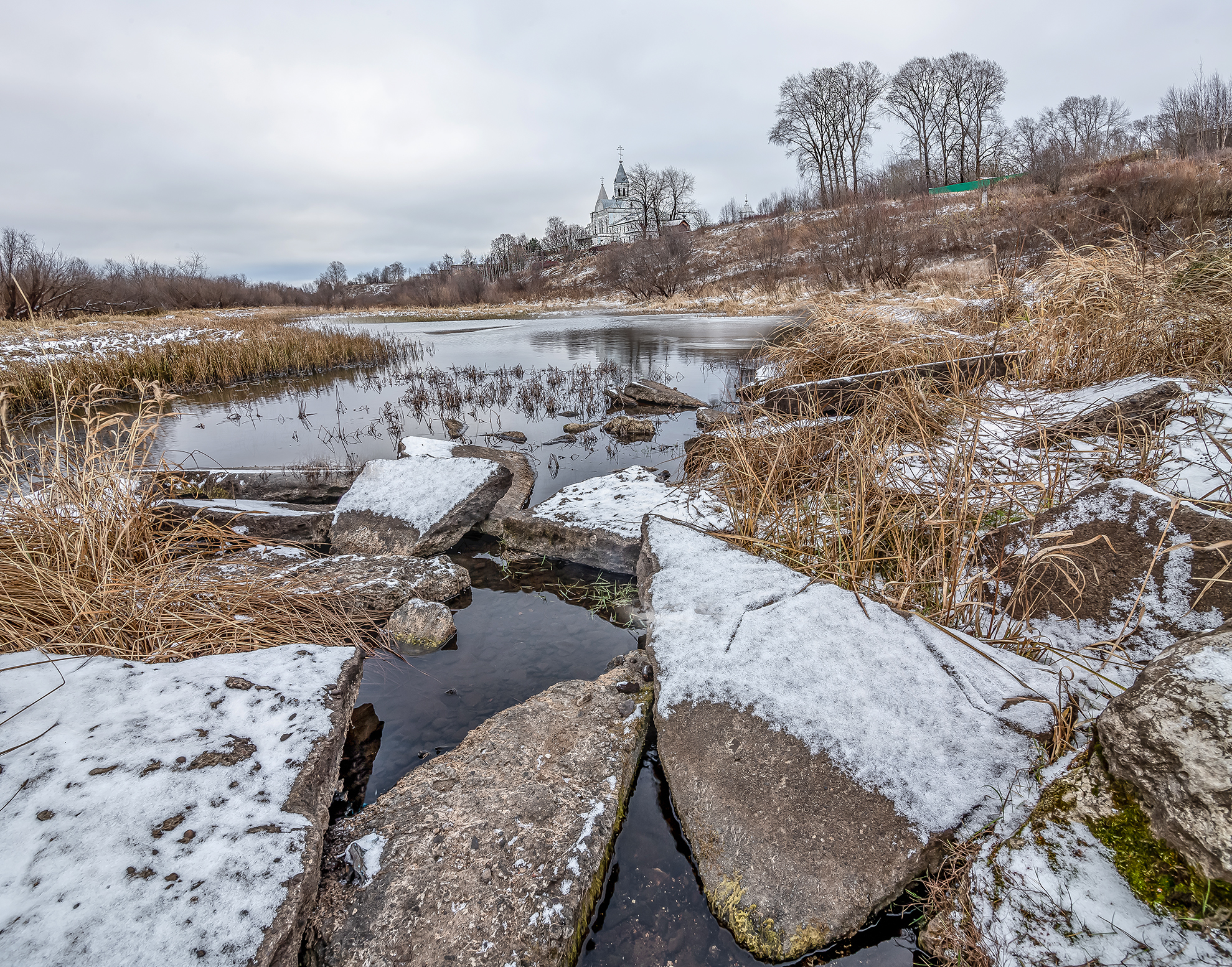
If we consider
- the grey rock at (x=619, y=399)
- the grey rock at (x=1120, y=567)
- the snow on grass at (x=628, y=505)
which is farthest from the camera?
the grey rock at (x=619, y=399)

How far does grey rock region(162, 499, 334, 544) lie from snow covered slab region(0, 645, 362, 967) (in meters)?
2.01

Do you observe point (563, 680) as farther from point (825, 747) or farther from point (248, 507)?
point (248, 507)

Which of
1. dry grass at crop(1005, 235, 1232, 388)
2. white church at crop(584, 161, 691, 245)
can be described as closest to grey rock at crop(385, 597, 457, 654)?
dry grass at crop(1005, 235, 1232, 388)

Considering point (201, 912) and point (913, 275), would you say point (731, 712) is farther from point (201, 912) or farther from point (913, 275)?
point (913, 275)

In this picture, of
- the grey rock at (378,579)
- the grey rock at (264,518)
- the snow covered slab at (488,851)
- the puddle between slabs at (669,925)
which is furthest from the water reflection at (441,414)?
the puddle between slabs at (669,925)

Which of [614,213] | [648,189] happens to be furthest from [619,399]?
[614,213]

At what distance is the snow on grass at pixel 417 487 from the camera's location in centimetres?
409

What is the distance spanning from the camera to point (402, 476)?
4.41m

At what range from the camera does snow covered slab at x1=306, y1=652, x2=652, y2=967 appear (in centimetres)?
142

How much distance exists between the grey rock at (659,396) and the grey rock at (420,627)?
5.84 m

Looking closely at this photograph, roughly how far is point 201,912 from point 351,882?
36 centimetres

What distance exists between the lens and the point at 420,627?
3.00 m

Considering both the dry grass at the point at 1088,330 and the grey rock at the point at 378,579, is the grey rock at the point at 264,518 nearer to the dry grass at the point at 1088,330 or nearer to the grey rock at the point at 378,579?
the grey rock at the point at 378,579

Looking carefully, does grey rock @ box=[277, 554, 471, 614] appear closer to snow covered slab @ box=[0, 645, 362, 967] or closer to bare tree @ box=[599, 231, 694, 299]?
snow covered slab @ box=[0, 645, 362, 967]
